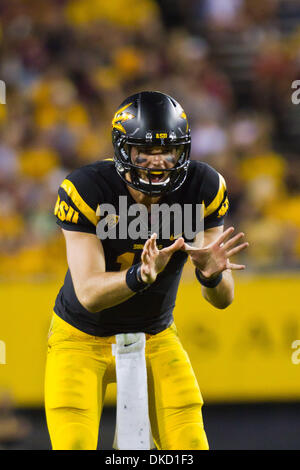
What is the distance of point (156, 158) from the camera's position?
3.38 meters

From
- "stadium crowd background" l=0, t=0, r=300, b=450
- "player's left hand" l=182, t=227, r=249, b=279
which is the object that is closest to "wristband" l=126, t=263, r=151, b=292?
"player's left hand" l=182, t=227, r=249, b=279

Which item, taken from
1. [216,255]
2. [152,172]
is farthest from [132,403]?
[152,172]

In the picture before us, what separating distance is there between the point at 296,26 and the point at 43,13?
2.84 metres

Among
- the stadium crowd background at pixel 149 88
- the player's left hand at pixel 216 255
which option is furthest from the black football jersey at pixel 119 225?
the stadium crowd background at pixel 149 88

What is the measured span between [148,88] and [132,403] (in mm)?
5382

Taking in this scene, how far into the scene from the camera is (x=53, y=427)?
332 centimetres

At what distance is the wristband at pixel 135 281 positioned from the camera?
3105mm

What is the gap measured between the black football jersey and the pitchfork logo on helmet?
110mm

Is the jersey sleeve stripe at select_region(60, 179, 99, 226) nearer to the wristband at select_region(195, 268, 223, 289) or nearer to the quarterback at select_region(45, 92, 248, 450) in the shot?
the quarterback at select_region(45, 92, 248, 450)

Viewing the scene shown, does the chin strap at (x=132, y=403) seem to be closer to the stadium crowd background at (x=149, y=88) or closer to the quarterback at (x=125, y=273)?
the quarterback at (x=125, y=273)

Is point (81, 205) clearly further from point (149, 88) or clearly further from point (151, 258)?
point (149, 88)

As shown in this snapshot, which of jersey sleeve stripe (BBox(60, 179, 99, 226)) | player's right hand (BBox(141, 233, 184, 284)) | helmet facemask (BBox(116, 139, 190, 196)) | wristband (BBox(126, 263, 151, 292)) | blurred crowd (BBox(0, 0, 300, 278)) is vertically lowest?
wristband (BBox(126, 263, 151, 292))

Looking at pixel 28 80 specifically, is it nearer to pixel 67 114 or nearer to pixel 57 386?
pixel 67 114

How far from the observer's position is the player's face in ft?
11.1
